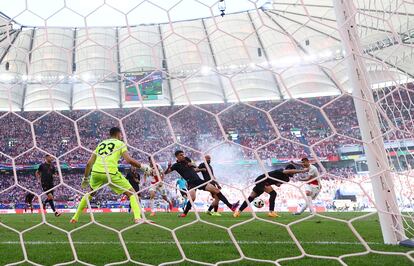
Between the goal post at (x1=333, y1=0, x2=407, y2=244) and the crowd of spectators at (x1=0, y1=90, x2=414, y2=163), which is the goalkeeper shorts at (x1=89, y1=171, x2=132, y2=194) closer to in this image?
the goal post at (x1=333, y1=0, x2=407, y2=244)

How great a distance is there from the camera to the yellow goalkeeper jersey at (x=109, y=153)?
10.6 ft

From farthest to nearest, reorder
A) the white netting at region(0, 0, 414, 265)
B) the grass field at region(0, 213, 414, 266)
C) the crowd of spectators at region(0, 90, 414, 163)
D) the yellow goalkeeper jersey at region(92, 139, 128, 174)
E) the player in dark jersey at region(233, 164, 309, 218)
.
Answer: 1. the crowd of spectators at region(0, 90, 414, 163)
2. the player in dark jersey at region(233, 164, 309, 218)
3. the yellow goalkeeper jersey at region(92, 139, 128, 174)
4. the white netting at region(0, 0, 414, 265)
5. the grass field at region(0, 213, 414, 266)

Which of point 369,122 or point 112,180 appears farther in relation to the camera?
point 112,180

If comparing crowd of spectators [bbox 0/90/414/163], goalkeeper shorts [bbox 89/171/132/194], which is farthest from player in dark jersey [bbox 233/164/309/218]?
crowd of spectators [bbox 0/90/414/163]

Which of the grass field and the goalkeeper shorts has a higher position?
the goalkeeper shorts

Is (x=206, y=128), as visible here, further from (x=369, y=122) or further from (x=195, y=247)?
(x=369, y=122)

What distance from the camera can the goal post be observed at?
2.27 m

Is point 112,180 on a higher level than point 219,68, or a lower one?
lower

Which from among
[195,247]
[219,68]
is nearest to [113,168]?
[219,68]

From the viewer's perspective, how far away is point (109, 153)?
3170 mm

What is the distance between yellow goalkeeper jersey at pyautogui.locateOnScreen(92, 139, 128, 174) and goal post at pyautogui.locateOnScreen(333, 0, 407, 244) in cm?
164

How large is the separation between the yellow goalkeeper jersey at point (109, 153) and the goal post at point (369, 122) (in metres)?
1.64

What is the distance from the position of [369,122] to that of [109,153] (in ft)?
6.21

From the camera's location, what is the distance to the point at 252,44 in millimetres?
3279
